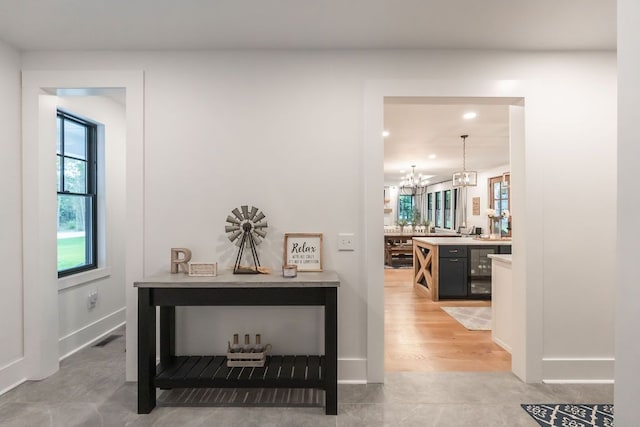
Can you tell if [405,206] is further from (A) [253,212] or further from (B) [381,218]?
(A) [253,212]

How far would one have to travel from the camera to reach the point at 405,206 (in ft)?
50.8

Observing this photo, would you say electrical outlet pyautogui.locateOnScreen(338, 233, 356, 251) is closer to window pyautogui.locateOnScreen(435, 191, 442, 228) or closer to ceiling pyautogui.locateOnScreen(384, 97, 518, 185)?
ceiling pyautogui.locateOnScreen(384, 97, 518, 185)

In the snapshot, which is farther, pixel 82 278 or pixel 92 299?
pixel 92 299

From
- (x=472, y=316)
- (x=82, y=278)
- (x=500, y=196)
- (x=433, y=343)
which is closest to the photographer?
(x=82, y=278)

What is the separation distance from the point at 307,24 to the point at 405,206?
541 inches

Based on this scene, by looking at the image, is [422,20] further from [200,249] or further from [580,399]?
[580,399]

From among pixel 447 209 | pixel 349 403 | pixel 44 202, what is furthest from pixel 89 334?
pixel 447 209

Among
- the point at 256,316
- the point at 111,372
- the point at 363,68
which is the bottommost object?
the point at 111,372

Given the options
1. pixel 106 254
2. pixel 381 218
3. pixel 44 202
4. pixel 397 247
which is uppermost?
pixel 44 202

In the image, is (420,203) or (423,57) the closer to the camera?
(423,57)

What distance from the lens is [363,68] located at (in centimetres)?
263

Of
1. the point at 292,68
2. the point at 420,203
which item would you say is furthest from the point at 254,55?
the point at 420,203

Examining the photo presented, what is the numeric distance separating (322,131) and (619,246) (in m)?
1.88

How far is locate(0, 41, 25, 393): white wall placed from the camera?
8.19 feet
